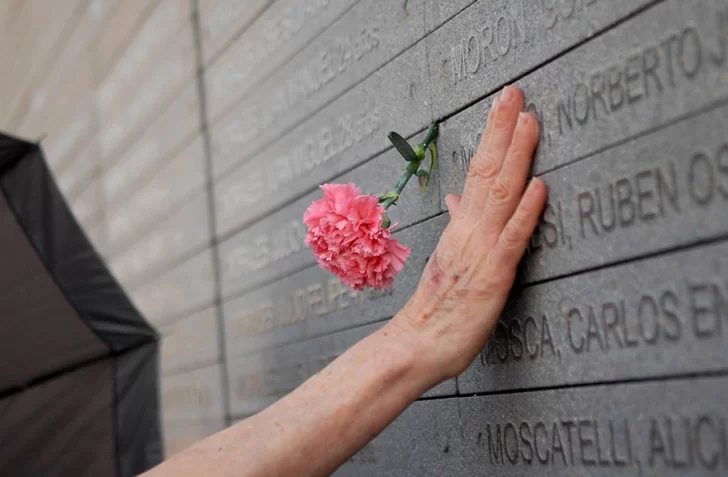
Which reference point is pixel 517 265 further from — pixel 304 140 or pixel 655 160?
pixel 304 140

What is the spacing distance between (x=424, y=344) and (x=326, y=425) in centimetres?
30

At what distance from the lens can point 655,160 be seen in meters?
1.94

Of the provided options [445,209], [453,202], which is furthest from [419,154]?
[453,202]

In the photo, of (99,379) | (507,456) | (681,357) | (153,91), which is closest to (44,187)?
(99,379)

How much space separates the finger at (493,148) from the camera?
2312 mm

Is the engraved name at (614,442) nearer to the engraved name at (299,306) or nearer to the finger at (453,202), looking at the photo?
the finger at (453,202)

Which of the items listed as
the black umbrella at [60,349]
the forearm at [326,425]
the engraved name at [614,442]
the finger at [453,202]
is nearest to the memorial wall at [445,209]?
the engraved name at [614,442]

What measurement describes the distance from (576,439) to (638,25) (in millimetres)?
896

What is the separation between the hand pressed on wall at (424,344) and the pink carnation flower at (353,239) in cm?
13

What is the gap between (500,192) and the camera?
2.28 meters

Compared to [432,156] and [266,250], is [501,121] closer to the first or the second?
[432,156]

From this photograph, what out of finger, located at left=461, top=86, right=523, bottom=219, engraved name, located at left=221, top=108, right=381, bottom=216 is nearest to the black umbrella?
engraved name, located at left=221, top=108, right=381, bottom=216

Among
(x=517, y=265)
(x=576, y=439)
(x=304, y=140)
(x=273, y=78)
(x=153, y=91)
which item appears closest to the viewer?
(x=576, y=439)

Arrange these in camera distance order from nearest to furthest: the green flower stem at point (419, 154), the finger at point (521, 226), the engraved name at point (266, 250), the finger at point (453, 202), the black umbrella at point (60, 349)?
the finger at point (521, 226) < the finger at point (453, 202) < the green flower stem at point (419, 154) < the black umbrella at point (60, 349) < the engraved name at point (266, 250)
